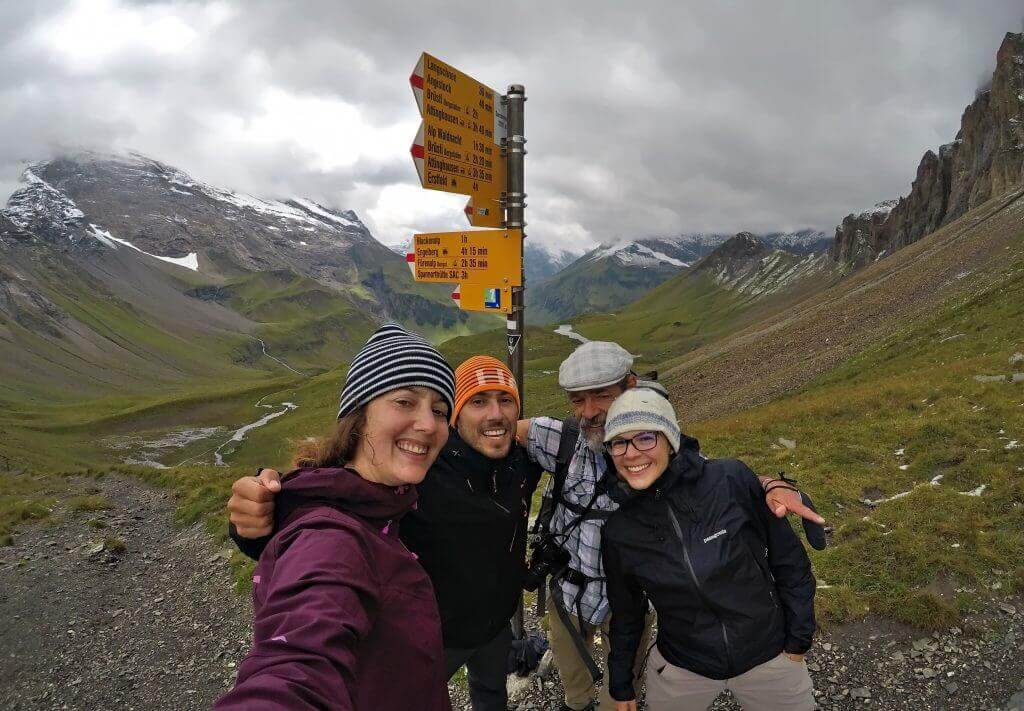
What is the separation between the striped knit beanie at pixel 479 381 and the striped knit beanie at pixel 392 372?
918mm

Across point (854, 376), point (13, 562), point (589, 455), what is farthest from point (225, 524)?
point (854, 376)

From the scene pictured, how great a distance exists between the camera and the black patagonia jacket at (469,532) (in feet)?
14.1

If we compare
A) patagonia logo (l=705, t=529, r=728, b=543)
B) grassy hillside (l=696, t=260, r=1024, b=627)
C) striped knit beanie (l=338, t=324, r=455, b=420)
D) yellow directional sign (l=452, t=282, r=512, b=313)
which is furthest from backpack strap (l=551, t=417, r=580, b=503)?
grassy hillside (l=696, t=260, r=1024, b=627)

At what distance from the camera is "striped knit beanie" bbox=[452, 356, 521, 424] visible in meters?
4.52

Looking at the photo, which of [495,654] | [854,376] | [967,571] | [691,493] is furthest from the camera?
[854,376]

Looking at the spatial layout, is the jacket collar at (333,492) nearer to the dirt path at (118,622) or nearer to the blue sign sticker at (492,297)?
the blue sign sticker at (492,297)

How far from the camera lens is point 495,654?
523cm

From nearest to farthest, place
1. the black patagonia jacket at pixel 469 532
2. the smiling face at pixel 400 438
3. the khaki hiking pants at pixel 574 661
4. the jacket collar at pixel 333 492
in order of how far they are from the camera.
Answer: the jacket collar at pixel 333 492
the smiling face at pixel 400 438
the black patagonia jacket at pixel 469 532
the khaki hiking pants at pixel 574 661

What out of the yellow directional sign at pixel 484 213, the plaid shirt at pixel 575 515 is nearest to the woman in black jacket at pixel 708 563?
the plaid shirt at pixel 575 515

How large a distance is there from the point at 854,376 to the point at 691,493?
87.7 ft

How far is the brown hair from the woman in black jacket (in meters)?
2.15

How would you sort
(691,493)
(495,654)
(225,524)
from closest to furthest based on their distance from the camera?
(691,493) → (495,654) → (225,524)

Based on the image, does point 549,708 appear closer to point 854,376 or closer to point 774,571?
point 774,571

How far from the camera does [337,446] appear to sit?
10.4ft
